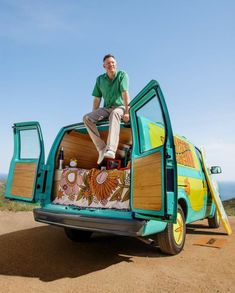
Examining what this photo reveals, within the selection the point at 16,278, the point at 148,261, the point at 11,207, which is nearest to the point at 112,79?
the point at 148,261

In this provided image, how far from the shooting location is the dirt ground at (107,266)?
349 cm

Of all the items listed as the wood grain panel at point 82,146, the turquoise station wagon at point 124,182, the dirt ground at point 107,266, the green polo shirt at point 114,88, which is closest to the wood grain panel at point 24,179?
the turquoise station wagon at point 124,182

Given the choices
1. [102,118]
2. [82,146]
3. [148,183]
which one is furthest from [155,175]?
[82,146]

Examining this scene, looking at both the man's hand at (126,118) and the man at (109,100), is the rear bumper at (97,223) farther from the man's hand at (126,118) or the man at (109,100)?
the man's hand at (126,118)

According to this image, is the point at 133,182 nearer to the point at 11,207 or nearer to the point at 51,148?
the point at 51,148

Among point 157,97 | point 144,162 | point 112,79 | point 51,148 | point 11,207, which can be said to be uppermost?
point 112,79

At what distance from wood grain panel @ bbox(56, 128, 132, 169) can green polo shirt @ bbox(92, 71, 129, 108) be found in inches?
23.5

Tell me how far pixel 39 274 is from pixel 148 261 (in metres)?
1.52

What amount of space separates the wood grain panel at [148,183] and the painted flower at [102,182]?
0.66 m

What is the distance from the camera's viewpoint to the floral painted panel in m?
4.50

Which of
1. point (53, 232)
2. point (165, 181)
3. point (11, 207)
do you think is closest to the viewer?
point (165, 181)

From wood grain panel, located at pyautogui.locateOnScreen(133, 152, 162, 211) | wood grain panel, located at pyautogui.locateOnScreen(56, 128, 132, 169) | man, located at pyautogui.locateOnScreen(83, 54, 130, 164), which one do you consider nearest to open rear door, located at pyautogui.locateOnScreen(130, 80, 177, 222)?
wood grain panel, located at pyautogui.locateOnScreen(133, 152, 162, 211)

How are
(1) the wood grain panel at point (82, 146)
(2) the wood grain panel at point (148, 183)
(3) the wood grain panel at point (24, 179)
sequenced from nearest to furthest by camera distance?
(2) the wood grain panel at point (148, 183), (3) the wood grain panel at point (24, 179), (1) the wood grain panel at point (82, 146)

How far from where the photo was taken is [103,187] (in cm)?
Result: 473
